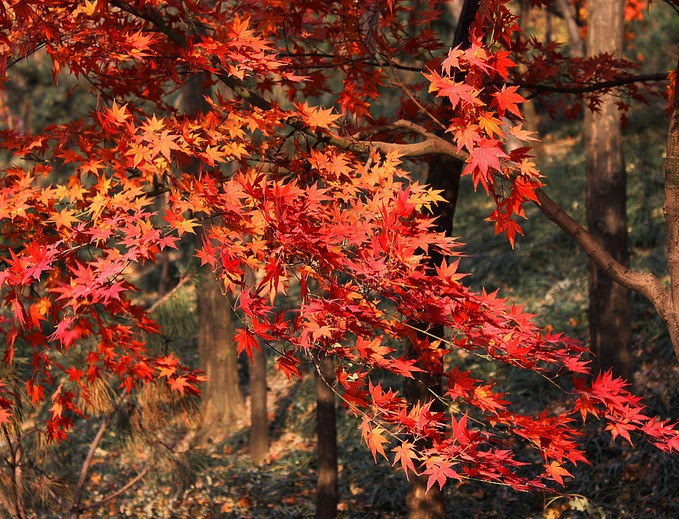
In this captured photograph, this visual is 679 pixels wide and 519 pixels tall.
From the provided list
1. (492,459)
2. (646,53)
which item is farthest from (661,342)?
(646,53)

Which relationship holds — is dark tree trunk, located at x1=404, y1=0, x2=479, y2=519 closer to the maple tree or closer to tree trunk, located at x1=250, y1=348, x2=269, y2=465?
the maple tree

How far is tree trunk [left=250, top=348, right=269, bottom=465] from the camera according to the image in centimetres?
927

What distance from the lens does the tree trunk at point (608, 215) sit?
7.42 metres

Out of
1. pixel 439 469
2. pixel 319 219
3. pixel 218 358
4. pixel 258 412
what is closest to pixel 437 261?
pixel 319 219

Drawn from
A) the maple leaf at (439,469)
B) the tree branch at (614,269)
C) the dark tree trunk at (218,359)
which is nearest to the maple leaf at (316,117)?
the tree branch at (614,269)

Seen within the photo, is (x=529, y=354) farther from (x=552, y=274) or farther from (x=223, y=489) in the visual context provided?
(x=552, y=274)

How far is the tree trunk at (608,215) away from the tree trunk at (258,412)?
376 centimetres

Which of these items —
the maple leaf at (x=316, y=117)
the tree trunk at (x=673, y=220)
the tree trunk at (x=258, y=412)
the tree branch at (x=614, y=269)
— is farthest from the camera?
the tree trunk at (x=258, y=412)

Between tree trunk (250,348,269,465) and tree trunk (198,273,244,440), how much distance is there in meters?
0.92

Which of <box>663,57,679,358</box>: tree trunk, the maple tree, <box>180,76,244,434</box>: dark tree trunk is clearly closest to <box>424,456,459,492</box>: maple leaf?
the maple tree

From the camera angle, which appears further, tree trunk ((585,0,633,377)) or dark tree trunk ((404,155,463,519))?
tree trunk ((585,0,633,377))

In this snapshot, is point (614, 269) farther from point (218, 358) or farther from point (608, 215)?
point (218, 358)

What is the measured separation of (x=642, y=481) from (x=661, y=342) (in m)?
1.92

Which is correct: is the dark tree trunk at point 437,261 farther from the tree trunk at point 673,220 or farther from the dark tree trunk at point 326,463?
the tree trunk at point 673,220
